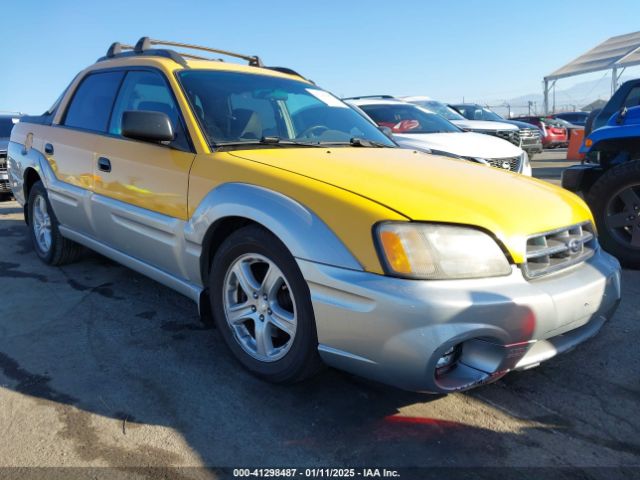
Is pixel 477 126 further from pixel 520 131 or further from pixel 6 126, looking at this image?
pixel 6 126

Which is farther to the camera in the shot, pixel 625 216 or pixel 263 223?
pixel 625 216

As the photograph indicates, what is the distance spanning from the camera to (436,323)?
2.00 meters

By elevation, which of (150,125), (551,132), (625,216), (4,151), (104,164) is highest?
(150,125)

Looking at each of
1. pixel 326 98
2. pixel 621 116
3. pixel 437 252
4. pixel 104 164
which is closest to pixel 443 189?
pixel 437 252

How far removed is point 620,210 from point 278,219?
3.62 metres

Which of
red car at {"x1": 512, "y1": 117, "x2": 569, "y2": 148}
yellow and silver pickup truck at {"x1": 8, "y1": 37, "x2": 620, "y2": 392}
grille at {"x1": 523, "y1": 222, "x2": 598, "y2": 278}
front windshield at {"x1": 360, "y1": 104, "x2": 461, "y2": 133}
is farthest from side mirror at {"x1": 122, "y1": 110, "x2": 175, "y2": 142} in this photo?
red car at {"x1": 512, "y1": 117, "x2": 569, "y2": 148}

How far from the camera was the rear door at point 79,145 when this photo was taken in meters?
3.78

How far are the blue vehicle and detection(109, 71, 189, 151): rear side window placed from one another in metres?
3.57

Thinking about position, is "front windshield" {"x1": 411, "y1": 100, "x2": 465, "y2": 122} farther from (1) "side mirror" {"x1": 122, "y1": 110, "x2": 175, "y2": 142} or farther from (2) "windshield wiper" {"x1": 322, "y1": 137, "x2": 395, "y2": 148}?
(1) "side mirror" {"x1": 122, "y1": 110, "x2": 175, "y2": 142}

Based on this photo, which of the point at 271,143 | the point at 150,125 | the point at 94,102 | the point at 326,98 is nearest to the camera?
the point at 150,125

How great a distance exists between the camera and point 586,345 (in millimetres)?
3141

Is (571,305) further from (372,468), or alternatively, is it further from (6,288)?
(6,288)

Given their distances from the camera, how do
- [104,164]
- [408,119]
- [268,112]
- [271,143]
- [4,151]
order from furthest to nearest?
1. [4,151]
2. [408,119]
3. [104,164]
4. [268,112]
5. [271,143]

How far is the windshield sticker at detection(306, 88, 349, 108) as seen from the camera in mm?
3793
